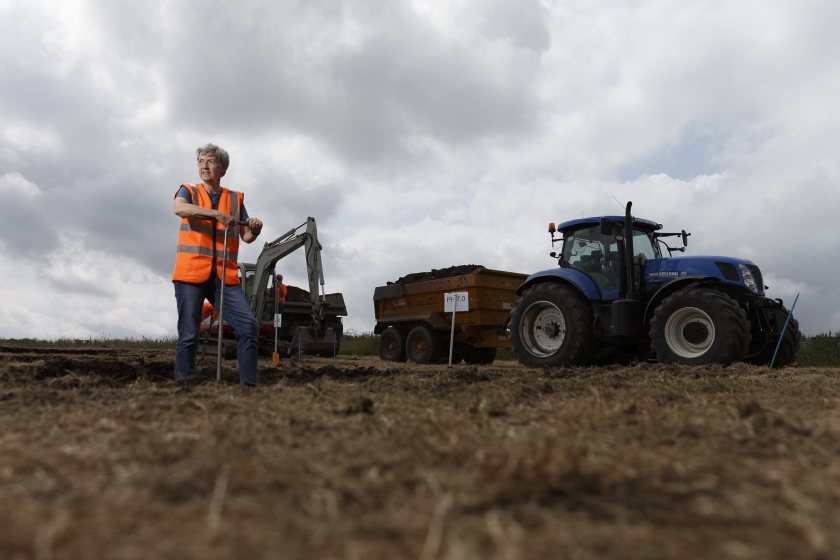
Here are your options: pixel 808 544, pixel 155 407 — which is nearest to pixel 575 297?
pixel 155 407

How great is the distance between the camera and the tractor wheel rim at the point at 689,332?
7.88m

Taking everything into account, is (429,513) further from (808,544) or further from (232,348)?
(232,348)

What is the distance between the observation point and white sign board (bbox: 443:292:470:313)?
11.9 m

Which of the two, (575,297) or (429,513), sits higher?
(575,297)

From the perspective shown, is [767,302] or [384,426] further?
[767,302]

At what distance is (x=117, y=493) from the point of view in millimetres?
1874

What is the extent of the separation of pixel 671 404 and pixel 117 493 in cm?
303

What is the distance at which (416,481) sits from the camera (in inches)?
78.3

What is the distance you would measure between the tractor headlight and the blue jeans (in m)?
5.94

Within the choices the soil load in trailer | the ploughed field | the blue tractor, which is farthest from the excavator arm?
the ploughed field

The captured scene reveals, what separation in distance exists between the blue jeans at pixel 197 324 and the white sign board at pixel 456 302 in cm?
664

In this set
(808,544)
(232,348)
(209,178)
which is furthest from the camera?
(232,348)

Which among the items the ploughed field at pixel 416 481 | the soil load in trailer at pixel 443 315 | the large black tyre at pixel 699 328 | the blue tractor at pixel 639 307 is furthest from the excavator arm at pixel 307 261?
the ploughed field at pixel 416 481

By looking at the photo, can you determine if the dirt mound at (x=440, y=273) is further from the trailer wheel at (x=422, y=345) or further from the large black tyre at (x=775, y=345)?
the large black tyre at (x=775, y=345)
